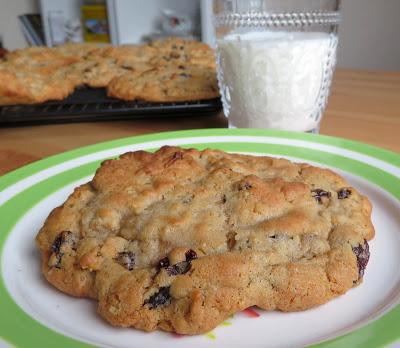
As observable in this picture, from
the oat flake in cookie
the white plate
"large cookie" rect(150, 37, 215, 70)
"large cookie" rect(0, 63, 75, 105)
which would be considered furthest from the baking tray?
the oat flake in cookie

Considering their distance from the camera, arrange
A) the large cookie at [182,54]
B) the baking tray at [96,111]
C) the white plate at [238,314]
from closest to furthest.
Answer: the white plate at [238,314] → the baking tray at [96,111] → the large cookie at [182,54]

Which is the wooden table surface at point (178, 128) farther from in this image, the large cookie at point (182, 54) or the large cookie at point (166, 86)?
the large cookie at point (182, 54)

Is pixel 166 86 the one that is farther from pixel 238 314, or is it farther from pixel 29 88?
pixel 238 314

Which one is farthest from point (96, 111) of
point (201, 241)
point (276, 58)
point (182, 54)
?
point (201, 241)

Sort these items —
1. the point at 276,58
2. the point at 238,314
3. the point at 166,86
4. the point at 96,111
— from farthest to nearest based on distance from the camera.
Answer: the point at 166,86
the point at 96,111
the point at 276,58
the point at 238,314

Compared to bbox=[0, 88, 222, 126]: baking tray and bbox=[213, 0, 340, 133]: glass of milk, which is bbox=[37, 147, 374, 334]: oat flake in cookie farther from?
bbox=[0, 88, 222, 126]: baking tray

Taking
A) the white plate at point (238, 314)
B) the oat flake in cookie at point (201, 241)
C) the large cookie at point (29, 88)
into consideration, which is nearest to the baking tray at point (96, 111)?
the large cookie at point (29, 88)
